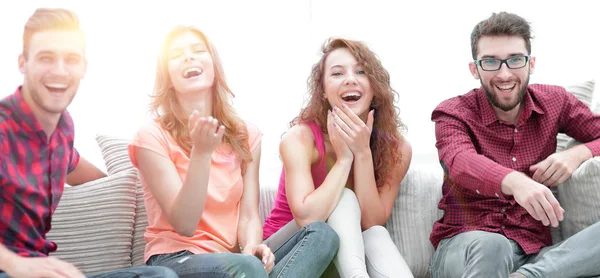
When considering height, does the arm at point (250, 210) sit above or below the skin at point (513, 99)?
below

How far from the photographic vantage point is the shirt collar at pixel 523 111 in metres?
1.87

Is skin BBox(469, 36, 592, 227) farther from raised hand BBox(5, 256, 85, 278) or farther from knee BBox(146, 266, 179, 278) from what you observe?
raised hand BBox(5, 256, 85, 278)

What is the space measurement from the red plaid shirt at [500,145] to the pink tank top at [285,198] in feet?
1.15

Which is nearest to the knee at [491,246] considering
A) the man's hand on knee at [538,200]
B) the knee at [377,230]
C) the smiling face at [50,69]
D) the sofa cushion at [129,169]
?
the man's hand on knee at [538,200]

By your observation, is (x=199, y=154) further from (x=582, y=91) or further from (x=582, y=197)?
(x=582, y=91)

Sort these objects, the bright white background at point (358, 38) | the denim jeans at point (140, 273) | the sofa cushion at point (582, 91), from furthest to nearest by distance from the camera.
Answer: the bright white background at point (358, 38) < the sofa cushion at point (582, 91) < the denim jeans at point (140, 273)

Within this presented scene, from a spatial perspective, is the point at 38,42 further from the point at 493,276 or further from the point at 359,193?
the point at 493,276

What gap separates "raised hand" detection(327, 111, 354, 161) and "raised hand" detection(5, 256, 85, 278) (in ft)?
2.94

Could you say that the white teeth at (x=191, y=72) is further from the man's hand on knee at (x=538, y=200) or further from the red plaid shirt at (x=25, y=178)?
the man's hand on knee at (x=538, y=200)

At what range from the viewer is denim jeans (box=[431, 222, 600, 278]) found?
1550mm

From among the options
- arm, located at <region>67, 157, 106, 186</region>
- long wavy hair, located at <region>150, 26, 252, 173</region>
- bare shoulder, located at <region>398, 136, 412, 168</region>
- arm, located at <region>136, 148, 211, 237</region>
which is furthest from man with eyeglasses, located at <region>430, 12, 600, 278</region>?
arm, located at <region>67, 157, 106, 186</region>

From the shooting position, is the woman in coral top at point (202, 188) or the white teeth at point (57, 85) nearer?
the white teeth at point (57, 85)

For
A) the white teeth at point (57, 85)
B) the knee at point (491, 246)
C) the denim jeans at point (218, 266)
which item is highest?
the white teeth at point (57, 85)

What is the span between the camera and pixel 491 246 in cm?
157
